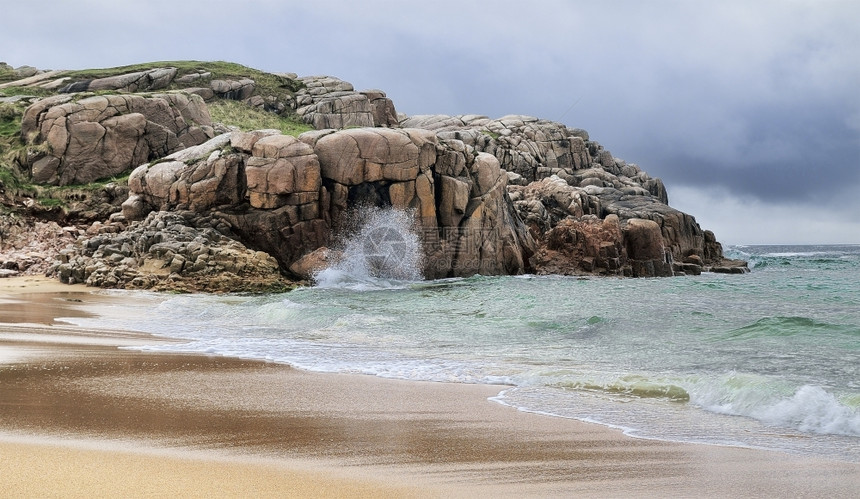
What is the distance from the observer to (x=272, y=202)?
24344 millimetres

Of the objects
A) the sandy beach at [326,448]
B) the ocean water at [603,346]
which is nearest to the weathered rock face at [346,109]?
the ocean water at [603,346]

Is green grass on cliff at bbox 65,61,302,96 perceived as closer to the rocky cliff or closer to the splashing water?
the rocky cliff

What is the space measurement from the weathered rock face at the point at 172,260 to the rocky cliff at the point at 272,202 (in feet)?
0.16

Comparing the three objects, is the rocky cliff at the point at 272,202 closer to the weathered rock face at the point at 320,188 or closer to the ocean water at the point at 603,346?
the weathered rock face at the point at 320,188

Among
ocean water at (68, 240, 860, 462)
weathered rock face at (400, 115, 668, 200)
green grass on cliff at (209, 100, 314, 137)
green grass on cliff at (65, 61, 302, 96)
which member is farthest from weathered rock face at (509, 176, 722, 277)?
green grass on cliff at (65, 61, 302, 96)

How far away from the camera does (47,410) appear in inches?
228

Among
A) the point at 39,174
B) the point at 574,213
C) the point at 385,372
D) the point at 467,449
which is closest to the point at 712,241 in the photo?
the point at 574,213

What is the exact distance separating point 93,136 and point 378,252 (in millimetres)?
13203

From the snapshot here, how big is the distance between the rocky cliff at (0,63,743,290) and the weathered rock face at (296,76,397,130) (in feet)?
43.8

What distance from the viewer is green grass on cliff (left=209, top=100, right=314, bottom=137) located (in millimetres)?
45406

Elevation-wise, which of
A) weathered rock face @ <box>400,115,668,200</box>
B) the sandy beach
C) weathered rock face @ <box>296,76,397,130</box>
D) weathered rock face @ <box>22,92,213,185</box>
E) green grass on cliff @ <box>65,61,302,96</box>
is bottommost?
the sandy beach

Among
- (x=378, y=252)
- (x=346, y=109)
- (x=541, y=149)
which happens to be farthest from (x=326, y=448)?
(x=346, y=109)

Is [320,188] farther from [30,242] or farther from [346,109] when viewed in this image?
[346,109]

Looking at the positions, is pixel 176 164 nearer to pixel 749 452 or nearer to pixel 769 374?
pixel 769 374
